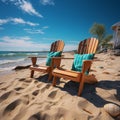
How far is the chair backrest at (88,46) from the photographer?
348 centimetres

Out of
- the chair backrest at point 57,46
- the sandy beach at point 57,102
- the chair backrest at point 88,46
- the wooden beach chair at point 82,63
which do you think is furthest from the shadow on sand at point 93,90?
the chair backrest at point 57,46

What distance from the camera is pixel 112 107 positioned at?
188cm

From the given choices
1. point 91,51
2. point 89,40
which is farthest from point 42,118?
point 89,40

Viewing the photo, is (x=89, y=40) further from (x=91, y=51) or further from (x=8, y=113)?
(x=8, y=113)

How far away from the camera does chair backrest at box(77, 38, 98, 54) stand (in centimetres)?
348

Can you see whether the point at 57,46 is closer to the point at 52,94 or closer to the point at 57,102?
the point at 52,94

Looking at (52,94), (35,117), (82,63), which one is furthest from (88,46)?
(35,117)

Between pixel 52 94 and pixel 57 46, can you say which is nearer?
pixel 52 94

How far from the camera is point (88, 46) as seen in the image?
3.69m

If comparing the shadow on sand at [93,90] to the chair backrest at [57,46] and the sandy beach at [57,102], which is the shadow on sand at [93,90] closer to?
the sandy beach at [57,102]

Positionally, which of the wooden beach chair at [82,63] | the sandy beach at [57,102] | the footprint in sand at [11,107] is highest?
the wooden beach chair at [82,63]

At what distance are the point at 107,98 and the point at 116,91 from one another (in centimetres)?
39

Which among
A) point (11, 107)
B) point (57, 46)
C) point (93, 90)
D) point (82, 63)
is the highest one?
point (57, 46)

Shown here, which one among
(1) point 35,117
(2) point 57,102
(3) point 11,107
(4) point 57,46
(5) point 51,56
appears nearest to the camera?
(1) point 35,117
